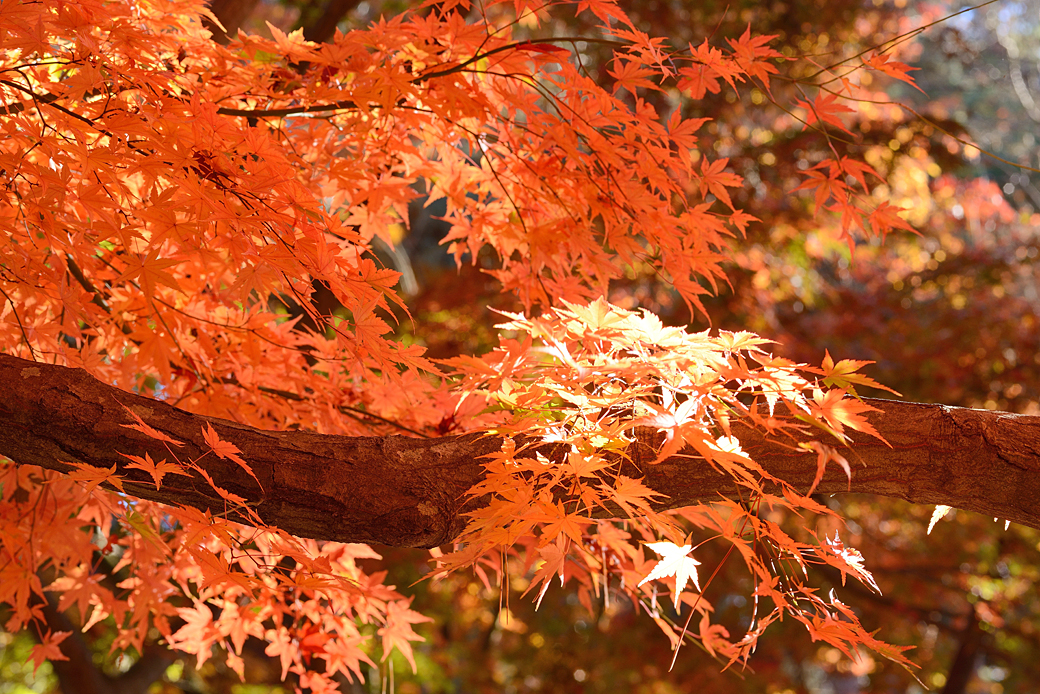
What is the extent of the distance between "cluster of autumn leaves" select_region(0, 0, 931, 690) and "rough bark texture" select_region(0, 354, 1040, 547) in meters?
0.04

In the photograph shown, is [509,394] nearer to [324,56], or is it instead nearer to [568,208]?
[568,208]

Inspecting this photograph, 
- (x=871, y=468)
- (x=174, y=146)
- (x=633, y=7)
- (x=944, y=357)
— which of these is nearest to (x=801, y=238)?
(x=944, y=357)

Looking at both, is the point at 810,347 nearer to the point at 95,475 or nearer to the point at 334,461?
the point at 334,461

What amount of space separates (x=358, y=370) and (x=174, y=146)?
1.57 ft

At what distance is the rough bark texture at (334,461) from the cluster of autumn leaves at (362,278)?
0.04m

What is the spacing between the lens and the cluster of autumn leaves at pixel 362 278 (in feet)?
3.62

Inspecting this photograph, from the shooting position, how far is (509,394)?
1.27 m

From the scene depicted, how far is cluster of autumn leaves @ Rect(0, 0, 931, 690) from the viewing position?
110cm

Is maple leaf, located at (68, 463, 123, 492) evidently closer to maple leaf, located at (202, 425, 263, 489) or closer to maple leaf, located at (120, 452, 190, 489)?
maple leaf, located at (120, 452, 190, 489)

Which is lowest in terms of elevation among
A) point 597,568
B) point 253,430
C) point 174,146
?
point 597,568

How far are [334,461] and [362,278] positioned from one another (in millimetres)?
301

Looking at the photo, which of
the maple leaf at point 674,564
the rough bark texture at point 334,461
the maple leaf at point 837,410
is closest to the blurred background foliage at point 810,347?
the rough bark texture at point 334,461

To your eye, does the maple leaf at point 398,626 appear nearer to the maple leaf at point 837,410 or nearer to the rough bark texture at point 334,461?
the rough bark texture at point 334,461

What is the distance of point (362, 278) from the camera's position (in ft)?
3.87
